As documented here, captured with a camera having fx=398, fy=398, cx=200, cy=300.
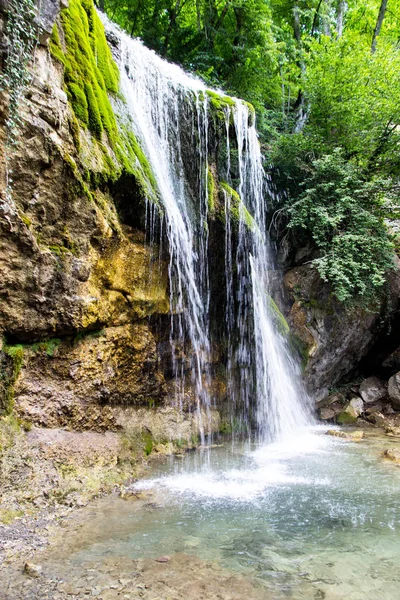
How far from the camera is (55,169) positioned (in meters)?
5.19

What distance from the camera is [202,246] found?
7965mm

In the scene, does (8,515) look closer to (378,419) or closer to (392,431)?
(392,431)

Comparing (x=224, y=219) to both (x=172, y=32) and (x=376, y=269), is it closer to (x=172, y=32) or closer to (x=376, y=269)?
(x=376, y=269)

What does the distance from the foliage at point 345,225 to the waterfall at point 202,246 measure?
80.9 inches

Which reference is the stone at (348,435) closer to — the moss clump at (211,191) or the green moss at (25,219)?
the moss clump at (211,191)

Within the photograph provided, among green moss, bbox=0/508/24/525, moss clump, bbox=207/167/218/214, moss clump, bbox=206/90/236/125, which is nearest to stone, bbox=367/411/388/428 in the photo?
moss clump, bbox=207/167/218/214

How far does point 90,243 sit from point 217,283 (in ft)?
11.4

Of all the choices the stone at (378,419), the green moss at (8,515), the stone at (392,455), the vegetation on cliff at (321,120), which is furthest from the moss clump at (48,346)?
the stone at (378,419)

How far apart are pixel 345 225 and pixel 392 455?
6.55 metres

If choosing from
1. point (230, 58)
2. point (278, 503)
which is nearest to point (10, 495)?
point (278, 503)

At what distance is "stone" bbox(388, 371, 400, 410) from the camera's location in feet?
35.5

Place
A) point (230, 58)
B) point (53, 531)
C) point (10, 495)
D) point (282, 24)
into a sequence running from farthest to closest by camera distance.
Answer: point (282, 24), point (230, 58), point (10, 495), point (53, 531)

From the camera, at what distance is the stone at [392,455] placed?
679cm

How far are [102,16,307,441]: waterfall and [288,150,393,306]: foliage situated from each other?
205cm
